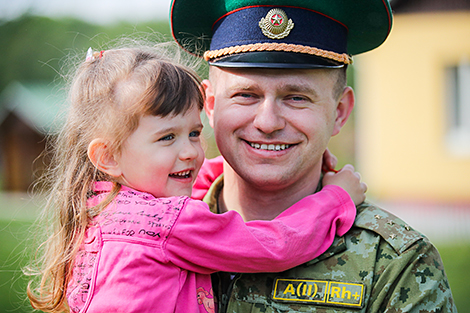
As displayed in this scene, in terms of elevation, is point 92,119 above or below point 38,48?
below

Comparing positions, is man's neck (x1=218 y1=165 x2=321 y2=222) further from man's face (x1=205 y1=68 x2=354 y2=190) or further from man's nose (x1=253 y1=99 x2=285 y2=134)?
man's nose (x1=253 y1=99 x2=285 y2=134)

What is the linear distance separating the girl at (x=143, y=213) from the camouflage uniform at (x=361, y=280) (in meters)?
0.10

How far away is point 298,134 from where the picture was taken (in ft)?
7.71

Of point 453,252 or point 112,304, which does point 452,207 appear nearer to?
point 453,252

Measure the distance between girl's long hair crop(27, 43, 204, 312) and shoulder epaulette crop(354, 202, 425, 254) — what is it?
3.13ft

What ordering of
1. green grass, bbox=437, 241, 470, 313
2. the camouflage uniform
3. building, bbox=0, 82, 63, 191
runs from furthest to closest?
building, bbox=0, 82, 63, 191, green grass, bbox=437, 241, 470, 313, the camouflage uniform

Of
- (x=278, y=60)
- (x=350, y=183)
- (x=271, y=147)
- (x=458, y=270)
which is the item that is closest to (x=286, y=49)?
(x=278, y=60)

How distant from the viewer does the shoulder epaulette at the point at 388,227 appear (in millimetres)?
2096

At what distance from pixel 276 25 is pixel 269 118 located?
1.44ft

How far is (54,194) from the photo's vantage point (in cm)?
233

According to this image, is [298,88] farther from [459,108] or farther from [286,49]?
[459,108]

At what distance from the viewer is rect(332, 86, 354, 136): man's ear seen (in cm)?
260

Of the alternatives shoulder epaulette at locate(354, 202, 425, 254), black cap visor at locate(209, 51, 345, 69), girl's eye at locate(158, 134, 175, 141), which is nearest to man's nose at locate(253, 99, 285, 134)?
black cap visor at locate(209, 51, 345, 69)

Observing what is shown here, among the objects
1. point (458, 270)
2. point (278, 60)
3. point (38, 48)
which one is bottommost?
point (458, 270)
